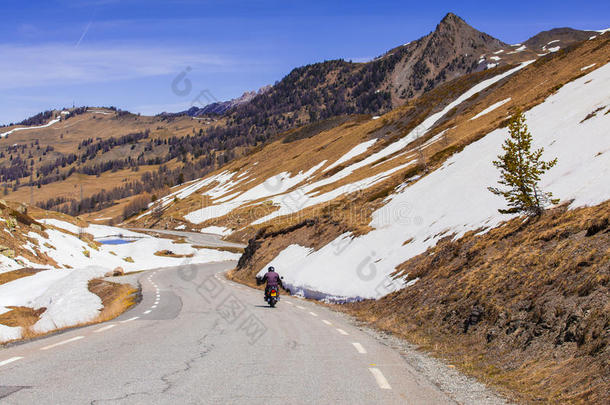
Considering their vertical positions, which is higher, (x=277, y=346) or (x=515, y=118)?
(x=515, y=118)

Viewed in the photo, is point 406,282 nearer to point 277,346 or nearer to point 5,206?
point 277,346

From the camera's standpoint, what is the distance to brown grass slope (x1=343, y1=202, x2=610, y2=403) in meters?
6.95

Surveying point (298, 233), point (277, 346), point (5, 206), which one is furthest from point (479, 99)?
point (277, 346)

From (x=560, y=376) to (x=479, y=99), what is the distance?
75.2 meters

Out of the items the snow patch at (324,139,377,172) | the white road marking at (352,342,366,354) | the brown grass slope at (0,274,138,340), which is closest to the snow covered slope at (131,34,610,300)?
the white road marking at (352,342,366,354)

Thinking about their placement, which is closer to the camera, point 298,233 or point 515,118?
point 515,118

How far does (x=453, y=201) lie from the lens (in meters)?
23.8

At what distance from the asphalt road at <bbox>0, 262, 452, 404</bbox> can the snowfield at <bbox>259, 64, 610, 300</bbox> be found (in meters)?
8.14

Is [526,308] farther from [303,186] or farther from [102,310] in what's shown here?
[303,186]

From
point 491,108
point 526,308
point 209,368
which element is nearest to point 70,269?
point 209,368

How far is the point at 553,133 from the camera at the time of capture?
1016 inches

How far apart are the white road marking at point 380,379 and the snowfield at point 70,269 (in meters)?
9.79

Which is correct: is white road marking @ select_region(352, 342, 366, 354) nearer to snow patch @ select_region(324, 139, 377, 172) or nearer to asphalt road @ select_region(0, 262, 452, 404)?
asphalt road @ select_region(0, 262, 452, 404)

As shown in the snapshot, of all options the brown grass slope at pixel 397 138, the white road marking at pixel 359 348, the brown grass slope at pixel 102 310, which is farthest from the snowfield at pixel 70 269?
the brown grass slope at pixel 397 138
